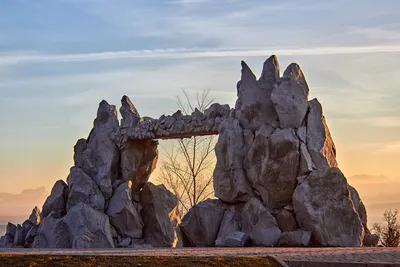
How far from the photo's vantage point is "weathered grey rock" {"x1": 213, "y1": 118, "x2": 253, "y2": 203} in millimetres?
25531

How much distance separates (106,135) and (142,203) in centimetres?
349

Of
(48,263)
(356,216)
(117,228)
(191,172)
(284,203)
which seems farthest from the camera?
(191,172)

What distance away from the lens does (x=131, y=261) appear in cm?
1606

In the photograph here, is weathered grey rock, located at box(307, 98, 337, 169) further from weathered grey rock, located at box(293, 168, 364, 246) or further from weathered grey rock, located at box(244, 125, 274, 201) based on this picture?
weathered grey rock, located at box(244, 125, 274, 201)

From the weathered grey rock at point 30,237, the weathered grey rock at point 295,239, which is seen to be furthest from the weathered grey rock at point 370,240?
the weathered grey rock at point 30,237

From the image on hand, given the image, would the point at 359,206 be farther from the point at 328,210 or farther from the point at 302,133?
the point at 302,133

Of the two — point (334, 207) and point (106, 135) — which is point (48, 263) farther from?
point (106, 135)

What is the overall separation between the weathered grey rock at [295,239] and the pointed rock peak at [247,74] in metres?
5.94

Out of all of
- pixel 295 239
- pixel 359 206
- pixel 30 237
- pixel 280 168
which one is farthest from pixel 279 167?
pixel 30 237

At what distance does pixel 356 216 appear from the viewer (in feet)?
75.7

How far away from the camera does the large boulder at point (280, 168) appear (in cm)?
2441

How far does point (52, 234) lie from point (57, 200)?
7.55 feet

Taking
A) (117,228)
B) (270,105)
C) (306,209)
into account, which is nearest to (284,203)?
(306,209)

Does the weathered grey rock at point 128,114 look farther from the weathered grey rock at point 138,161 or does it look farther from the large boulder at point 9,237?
the large boulder at point 9,237
